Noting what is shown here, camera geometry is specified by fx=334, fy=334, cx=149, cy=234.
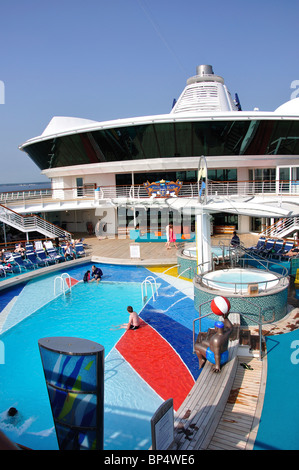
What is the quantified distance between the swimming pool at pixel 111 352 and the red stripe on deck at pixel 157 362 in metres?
0.02

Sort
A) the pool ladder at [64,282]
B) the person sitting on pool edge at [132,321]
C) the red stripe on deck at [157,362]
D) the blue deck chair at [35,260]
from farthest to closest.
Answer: the blue deck chair at [35,260]
the pool ladder at [64,282]
the person sitting on pool edge at [132,321]
the red stripe on deck at [157,362]

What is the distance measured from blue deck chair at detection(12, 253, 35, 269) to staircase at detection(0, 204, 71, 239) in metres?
3.71

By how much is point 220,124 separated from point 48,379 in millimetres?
19992

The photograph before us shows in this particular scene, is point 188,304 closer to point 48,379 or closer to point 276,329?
point 276,329

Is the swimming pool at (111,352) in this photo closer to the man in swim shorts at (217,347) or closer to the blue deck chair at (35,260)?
the man in swim shorts at (217,347)

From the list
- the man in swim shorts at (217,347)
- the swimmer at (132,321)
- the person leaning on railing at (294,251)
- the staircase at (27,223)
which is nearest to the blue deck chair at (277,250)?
the person leaning on railing at (294,251)

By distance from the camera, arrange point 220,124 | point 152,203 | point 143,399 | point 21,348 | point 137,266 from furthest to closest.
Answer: point 220,124 → point 152,203 → point 137,266 → point 21,348 → point 143,399

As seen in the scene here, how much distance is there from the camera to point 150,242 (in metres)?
21.3

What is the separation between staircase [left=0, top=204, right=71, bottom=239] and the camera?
63.2ft

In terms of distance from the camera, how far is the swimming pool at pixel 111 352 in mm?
5859

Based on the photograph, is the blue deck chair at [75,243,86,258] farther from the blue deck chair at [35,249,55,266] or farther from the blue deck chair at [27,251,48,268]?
the blue deck chair at [27,251,48,268]

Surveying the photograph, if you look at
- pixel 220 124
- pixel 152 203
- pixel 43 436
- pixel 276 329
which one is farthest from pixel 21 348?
pixel 220 124

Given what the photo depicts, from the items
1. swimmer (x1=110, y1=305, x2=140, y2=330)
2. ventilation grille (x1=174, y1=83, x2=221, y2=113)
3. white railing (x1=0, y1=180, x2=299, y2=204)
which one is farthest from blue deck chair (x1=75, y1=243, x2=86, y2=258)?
ventilation grille (x1=174, y1=83, x2=221, y2=113)

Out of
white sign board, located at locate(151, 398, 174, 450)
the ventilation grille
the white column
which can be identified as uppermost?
the ventilation grille
